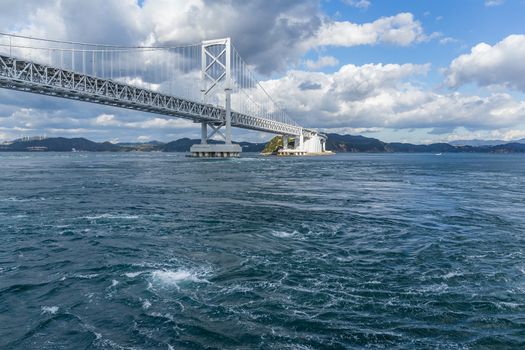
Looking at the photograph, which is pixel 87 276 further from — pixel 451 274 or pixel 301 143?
pixel 301 143

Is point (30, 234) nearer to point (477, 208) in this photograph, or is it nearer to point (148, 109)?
point (477, 208)

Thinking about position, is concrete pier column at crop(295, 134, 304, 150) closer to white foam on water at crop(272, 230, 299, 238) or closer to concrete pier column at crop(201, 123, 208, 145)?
concrete pier column at crop(201, 123, 208, 145)

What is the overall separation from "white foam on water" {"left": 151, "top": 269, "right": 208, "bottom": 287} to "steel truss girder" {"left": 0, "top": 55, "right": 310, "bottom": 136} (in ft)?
184

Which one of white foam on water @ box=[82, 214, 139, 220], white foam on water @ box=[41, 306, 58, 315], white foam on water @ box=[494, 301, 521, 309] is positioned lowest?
white foam on water @ box=[494, 301, 521, 309]

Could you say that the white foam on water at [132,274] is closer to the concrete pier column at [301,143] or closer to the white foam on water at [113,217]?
the white foam on water at [113,217]

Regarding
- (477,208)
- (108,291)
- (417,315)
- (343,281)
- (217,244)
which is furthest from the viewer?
(477,208)

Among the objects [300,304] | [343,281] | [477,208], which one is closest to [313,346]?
[300,304]

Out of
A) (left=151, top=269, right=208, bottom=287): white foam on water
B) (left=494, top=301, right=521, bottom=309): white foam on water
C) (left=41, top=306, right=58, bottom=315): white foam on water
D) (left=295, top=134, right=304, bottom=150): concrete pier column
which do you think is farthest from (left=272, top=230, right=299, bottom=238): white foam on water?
(left=295, top=134, right=304, bottom=150): concrete pier column

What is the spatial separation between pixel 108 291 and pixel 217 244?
4.86 meters

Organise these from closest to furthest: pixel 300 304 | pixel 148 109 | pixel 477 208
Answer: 1. pixel 300 304
2. pixel 477 208
3. pixel 148 109

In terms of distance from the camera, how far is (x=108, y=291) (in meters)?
9.29

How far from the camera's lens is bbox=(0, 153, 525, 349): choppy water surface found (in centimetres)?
723

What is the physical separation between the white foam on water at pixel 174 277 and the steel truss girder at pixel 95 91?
56.1 metres

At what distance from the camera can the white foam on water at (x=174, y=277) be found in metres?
9.91
